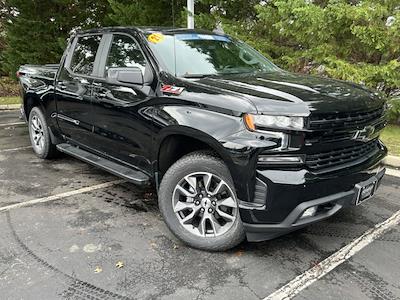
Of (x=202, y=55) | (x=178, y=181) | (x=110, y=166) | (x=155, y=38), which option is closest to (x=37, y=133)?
(x=110, y=166)

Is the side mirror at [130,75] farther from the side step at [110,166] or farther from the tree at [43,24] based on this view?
the tree at [43,24]

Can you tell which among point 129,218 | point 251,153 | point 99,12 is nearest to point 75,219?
point 129,218

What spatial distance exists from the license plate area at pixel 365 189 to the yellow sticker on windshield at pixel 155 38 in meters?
2.29

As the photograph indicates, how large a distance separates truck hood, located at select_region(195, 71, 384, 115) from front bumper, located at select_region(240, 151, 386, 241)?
469 mm

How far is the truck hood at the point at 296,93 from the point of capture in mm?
2984

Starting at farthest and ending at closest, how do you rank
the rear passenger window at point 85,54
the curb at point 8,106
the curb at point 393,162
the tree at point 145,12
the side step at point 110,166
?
1. the curb at point 8,106
2. the tree at point 145,12
3. the curb at point 393,162
4. the rear passenger window at point 85,54
5. the side step at point 110,166

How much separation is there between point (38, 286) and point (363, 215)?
3035 millimetres

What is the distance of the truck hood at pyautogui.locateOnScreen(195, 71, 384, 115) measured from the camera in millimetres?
2984

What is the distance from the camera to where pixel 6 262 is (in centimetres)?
324

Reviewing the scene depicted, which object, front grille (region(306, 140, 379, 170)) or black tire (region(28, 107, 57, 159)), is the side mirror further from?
black tire (region(28, 107, 57, 159))

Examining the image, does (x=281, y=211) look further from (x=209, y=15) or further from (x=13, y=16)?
(x=13, y=16)

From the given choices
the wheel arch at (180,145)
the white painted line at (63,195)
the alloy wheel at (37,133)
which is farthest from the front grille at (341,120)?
the alloy wheel at (37,133)

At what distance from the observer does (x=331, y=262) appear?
10.7 ft

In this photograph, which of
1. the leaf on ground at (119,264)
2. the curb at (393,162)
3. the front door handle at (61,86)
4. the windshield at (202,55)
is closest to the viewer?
the leaf on ground at (119,264)
